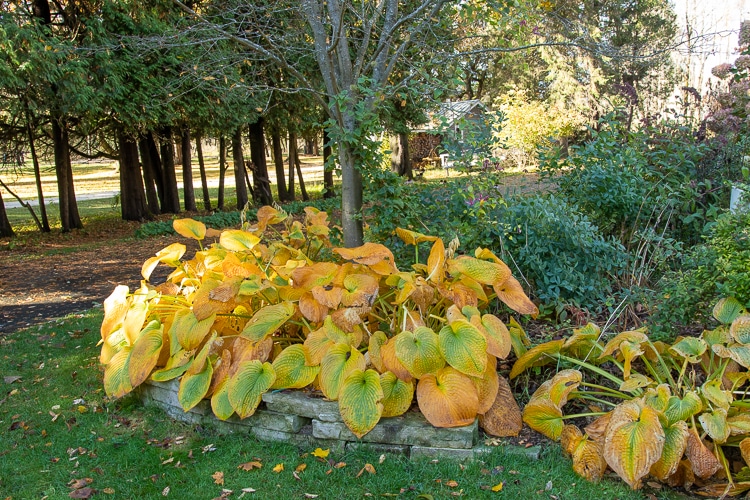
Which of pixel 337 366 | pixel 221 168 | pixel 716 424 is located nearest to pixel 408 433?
pixel 337 366

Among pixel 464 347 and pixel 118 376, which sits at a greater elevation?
pixel 464 347

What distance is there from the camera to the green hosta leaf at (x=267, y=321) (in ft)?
11.1

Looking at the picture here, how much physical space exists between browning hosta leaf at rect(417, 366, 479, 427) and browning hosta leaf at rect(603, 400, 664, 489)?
63 cm

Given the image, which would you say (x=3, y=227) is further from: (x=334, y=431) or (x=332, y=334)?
(x=334, y=431)

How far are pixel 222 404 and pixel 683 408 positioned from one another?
7.49ft

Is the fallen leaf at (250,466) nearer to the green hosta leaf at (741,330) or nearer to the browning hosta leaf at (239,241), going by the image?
the browning hosta leaf at (239,241)

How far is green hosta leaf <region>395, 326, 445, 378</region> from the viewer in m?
3.01

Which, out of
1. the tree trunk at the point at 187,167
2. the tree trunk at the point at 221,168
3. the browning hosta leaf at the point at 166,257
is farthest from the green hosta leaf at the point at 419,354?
the tree trunk at the point at 221,168

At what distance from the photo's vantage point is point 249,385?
10.7 feet

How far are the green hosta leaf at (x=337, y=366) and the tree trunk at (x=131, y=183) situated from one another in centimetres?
1134

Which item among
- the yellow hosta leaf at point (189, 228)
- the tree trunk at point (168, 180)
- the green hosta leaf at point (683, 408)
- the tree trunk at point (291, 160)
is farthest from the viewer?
the tree trunk at point (291, 160)

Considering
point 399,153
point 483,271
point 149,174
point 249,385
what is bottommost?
point 249,385

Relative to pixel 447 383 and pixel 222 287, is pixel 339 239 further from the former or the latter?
pixel 447 383

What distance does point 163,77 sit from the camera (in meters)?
10.7
